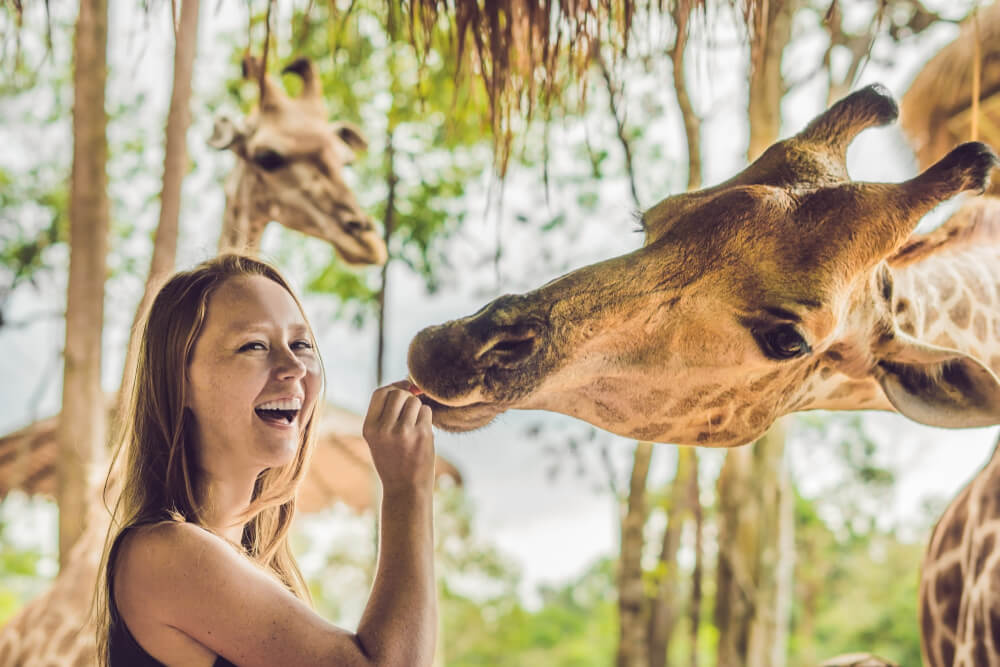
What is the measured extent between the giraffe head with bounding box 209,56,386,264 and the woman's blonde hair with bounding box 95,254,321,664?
1.70 m

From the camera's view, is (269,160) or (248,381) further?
(269,160)

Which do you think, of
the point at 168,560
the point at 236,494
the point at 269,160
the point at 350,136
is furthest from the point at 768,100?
the point at 168,560

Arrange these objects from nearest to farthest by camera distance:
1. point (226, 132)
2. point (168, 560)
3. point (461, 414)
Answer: point (168, 560)
point (461, 414)
point (226, 132)

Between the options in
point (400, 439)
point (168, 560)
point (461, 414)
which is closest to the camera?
Answer: point (168, 560)

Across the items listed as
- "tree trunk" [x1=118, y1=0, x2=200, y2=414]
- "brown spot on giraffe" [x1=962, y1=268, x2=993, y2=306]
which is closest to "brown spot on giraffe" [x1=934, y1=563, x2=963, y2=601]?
"brown spot on giraffe" [x1=962, y1=268, x2=993, y2=306]

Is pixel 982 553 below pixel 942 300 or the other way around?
below

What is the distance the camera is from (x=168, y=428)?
1.43m

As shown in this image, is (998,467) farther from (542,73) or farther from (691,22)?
(542,73)

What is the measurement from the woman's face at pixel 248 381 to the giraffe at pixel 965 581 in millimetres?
1216

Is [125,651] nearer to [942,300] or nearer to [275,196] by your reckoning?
[942,300]

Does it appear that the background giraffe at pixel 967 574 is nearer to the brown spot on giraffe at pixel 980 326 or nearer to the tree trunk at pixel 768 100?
the brown spot on giraffe at pixel 980 326

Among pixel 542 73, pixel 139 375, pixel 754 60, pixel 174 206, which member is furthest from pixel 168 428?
pixel 174 206

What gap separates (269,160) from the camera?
3246 mm

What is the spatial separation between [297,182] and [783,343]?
86.1 inches
